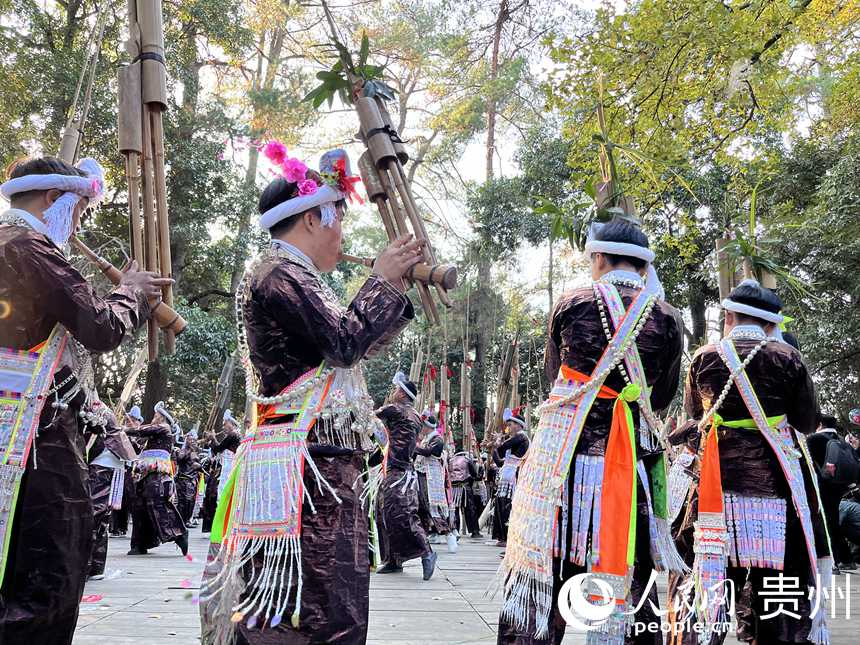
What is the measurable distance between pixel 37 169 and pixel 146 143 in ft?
1.32

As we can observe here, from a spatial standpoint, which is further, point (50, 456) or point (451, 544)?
point (451, 544)

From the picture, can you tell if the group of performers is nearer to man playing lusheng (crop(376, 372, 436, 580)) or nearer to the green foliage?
the green foliage

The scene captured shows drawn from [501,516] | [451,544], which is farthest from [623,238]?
[501,516]

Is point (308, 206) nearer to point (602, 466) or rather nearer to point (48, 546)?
point (48, 546)

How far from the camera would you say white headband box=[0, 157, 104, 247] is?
2.97 metres

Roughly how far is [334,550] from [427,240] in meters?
1.01

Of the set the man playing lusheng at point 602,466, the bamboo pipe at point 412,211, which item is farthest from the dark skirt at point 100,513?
the bamboo pipe at point 412,211

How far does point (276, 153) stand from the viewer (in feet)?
9.21

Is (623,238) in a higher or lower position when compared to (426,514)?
higher

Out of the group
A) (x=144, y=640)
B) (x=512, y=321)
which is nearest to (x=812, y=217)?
(x=144, y=640)

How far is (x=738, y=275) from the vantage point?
6.23 metres

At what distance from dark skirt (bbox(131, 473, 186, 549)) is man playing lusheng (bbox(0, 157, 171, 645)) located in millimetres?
7385

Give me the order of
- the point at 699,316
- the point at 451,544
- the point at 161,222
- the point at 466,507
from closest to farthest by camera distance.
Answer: the point at 161,222, the point at 451,544, the point at 466,507, the point at 699,316

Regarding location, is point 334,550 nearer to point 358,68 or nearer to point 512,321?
point 358,68
